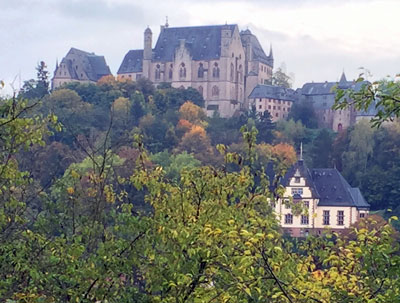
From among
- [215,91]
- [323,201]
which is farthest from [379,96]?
[215,91]

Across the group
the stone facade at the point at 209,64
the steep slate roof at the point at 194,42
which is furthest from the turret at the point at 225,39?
the steep slate roof at the point at 194,42

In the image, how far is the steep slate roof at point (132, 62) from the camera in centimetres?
9038

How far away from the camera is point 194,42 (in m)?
88.3

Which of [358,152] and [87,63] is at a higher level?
[87,63]

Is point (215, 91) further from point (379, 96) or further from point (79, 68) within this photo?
point (379, 96)

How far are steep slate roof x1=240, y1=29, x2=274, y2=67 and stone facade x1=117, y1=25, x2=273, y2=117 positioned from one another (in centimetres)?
11

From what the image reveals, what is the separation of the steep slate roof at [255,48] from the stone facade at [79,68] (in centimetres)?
1591

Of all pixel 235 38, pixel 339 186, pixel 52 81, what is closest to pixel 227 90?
pixel 235 38

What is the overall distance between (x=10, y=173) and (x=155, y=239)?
201 centimetres

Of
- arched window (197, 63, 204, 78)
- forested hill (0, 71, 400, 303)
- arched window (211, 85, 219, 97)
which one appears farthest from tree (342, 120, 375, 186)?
forested hill (0, 71, 400, 303)

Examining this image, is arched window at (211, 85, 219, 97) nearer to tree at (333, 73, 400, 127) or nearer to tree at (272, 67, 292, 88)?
tree at (272, 67, 292, 88)

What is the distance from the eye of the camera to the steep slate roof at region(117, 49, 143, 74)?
90.4 meters

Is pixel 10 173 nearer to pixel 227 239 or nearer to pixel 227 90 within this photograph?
pixel 227 239

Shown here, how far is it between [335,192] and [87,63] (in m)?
46.0
